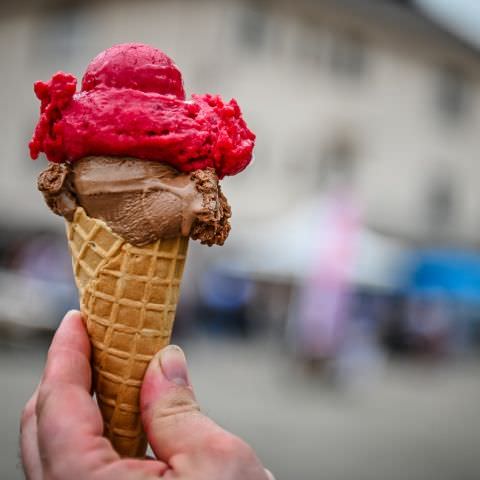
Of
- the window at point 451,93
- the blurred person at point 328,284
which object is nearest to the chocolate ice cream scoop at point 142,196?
the blurred person at point 328,284

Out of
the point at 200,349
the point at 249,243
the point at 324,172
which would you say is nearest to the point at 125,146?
the point at 200,349

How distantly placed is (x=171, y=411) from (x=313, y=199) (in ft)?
50.8

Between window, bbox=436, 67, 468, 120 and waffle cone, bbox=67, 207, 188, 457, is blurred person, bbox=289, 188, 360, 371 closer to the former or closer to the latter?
window, bbox=436, 67, 468, 120

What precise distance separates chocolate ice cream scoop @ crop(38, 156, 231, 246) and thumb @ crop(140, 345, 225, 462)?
0.38m

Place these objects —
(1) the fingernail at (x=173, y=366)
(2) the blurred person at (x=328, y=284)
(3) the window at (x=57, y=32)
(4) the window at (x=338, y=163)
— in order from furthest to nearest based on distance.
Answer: (4) the window at (x=338, y=163), (3) the window at (x=57, y=32), (2) the blurred person at (x=328, y=284), (1) the fingernail at (x=173, y=366)

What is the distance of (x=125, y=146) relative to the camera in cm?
183

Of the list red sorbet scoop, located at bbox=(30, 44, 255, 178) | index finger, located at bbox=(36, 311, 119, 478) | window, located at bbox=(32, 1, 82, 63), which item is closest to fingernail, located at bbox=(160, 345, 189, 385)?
index finger, located at bbox=(36, 311, 119, 478)

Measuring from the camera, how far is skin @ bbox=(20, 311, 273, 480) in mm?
1537

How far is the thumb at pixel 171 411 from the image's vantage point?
5.34ft

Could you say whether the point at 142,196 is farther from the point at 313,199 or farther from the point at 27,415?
the point at 313,199

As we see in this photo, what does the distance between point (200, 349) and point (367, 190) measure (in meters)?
7.01

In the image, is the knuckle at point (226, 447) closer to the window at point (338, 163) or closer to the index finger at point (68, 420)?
the index finger at point (68, 420)

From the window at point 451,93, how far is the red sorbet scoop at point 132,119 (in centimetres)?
1873

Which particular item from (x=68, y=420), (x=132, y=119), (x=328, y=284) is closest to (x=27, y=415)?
(x=68, y=420)
